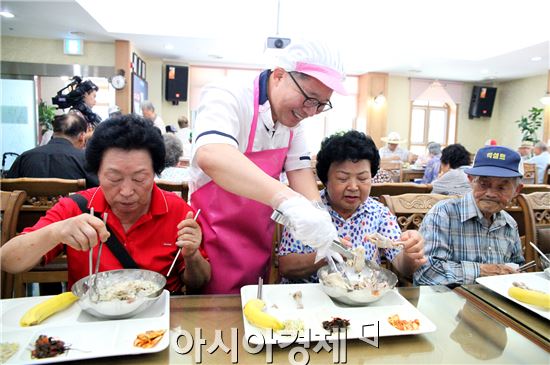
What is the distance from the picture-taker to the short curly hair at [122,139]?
1316mm

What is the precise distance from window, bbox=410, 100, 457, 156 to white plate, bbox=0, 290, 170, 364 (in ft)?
39.4

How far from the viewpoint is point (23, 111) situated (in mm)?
7449

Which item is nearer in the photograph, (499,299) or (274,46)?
(499,299)

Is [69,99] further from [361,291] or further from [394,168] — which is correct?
[394,168]

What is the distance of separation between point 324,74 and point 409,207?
3.25ft

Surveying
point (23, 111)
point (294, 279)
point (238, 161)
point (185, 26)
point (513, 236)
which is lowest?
point (294, 279)

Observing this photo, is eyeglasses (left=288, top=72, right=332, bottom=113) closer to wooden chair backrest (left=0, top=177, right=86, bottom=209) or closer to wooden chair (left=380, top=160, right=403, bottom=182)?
wooden chair backrest (left=0, top=177, right=86, bottom=209)

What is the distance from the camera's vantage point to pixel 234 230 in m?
1.37

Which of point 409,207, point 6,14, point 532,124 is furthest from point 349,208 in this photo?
point 532,124

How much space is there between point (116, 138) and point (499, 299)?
54.1 inches

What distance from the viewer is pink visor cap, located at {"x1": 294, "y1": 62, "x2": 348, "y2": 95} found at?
46.2 inches

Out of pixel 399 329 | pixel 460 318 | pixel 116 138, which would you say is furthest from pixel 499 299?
pixel 116 138

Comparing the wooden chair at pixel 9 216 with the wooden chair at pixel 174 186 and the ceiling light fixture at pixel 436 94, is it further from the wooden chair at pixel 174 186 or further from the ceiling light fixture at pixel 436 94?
the ceiling light fixture at pixel 436 94

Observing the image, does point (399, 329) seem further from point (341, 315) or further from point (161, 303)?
point (161, 303)
